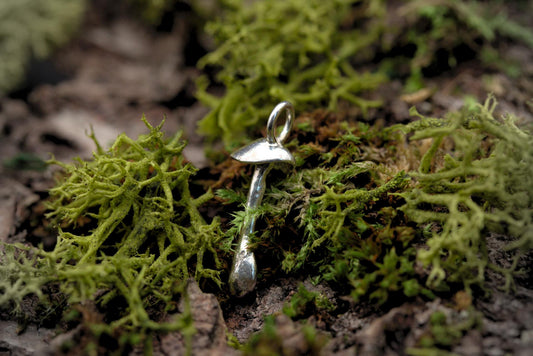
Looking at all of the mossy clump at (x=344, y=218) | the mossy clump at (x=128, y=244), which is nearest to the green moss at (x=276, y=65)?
the mossy clump at (x=344, y=218)

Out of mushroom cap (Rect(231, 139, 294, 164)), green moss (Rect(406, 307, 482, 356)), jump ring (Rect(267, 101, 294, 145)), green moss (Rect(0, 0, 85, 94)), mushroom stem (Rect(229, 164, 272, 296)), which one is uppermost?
green moss (Rect(0, 0, 85, 94))

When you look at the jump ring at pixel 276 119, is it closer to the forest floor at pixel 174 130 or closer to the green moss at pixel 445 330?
the forest floor at pixel 174 130

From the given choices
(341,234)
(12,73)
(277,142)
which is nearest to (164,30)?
(12,73)

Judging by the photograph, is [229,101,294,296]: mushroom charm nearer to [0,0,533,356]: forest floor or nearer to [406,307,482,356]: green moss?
[0,0,533,356]: forest floor

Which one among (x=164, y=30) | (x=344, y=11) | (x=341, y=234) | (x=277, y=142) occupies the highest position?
(x=164, y=30)

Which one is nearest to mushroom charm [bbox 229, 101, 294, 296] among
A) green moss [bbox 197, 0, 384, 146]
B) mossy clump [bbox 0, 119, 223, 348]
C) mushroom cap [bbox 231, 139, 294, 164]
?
mushroom cap [bbox 231, 139, 294, 164]

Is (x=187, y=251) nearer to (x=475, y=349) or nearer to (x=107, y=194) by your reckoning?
(x=107, y=194)
